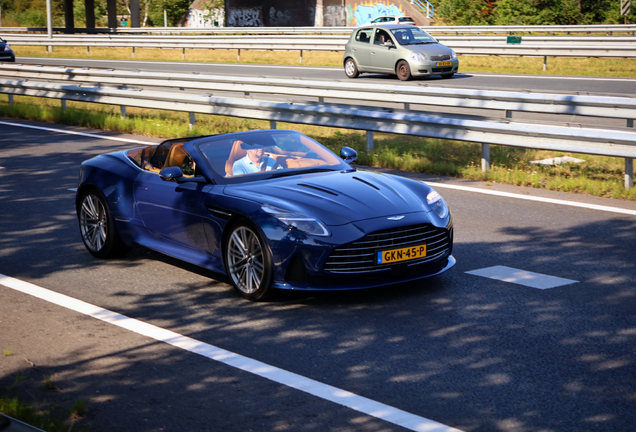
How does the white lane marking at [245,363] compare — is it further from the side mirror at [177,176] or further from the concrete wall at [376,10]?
the concrete wall at [376,10]

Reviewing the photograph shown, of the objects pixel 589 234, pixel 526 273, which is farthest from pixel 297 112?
pixel 526 273

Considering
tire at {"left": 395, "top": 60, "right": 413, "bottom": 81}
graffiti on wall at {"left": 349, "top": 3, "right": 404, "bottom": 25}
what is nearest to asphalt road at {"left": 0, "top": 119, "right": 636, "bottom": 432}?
tire at {"left": 395, "top": 60, "right": 413, "bottom": 81}

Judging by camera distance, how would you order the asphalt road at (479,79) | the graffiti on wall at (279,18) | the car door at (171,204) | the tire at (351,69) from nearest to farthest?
the car door at (171,204) < the asphalt road at (479,79) < the tire at (351,69) < the graffiti on wall at (279,18)

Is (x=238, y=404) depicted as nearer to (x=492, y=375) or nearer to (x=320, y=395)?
(x=320, y=395)

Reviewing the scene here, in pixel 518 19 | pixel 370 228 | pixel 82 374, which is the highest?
pixel 518 19

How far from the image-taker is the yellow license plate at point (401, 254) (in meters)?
6.32

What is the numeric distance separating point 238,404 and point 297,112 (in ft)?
34.1

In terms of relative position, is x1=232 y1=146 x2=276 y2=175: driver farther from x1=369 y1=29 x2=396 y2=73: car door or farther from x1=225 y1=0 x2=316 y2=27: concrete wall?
x1=225 y1=0 x2=316 y2=27: concrete wall

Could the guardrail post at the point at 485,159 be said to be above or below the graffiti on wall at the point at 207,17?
below

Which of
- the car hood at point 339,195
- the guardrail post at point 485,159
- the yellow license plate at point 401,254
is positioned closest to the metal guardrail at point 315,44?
the guardrail post at point 485,159

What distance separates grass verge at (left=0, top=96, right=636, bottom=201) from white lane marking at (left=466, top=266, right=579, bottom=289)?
12.0 ft

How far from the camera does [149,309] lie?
6.41 meters

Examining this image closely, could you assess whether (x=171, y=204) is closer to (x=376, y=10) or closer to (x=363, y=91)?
(x=363, y=91)

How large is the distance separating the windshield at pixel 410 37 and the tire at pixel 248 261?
65.0 ft
